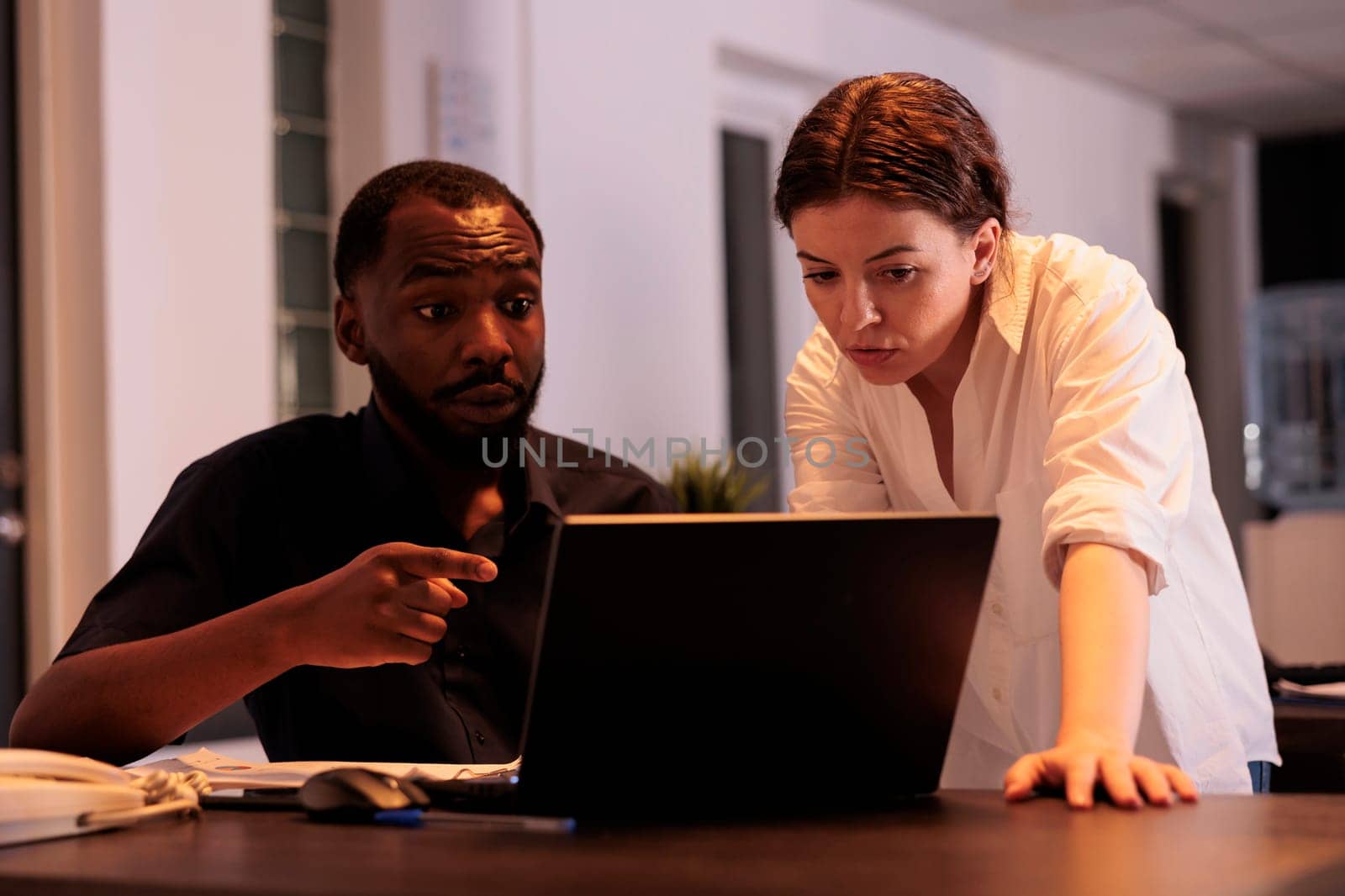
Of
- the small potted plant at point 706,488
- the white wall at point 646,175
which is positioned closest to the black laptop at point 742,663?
the small potted plant at point 706,488

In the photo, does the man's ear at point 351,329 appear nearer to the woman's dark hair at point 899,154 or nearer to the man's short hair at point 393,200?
the man's short hair at point 393,200

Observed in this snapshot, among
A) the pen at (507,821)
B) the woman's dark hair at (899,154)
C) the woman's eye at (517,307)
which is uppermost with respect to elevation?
the woman's dark hair at (899,154)

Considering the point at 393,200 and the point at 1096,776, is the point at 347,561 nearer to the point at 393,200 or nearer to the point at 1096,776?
the point at 393,200

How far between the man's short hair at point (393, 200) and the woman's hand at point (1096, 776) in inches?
41.1

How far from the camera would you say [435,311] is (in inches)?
73.0

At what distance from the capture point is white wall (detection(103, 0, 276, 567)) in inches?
138

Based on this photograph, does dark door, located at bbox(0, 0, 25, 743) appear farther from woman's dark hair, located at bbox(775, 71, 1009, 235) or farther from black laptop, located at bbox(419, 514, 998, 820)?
black laptop, located at bbox(419, 514, 998, 820)

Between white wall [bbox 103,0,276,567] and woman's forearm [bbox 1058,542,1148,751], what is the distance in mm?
2658

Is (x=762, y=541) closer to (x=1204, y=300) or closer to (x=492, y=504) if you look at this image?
(x=492, y=504)

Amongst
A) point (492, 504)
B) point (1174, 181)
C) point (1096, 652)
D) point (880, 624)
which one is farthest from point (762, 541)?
point (1174, 181)

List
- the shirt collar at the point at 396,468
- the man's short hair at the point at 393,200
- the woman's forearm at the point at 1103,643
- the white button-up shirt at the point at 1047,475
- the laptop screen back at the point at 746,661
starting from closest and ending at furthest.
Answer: the laptop screen back at the point at 746,661 < the woman's forearm at the point at 1103,643 < the white button-up shirt at the point at 1047,475 < the shirt collar at the point at 396,468 < the man's short hair at the point at 393,200

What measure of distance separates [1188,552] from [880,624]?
0.66 metres

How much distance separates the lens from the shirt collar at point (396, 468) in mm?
1817

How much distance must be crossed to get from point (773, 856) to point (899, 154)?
759 mm
